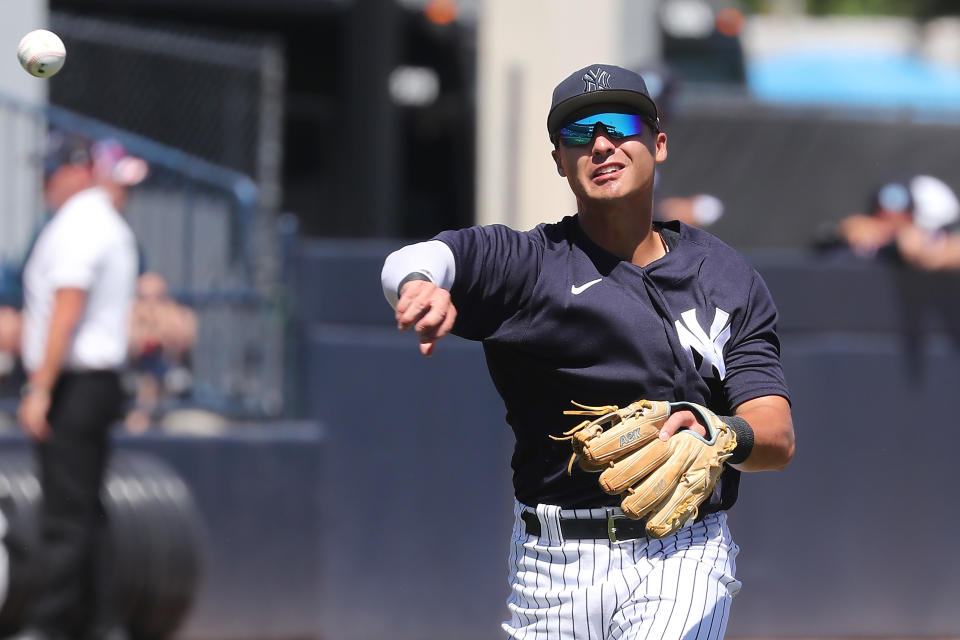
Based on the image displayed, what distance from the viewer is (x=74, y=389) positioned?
6.49 metres

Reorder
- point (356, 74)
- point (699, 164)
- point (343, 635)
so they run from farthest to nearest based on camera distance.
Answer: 1. point (356, 74)
2. point (699, 164)
3. point (343, 635)

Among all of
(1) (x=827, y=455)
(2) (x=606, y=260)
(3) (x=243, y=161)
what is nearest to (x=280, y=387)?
(3) (x=243, y=161)

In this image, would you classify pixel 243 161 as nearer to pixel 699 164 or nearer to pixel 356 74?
pixel 356 74

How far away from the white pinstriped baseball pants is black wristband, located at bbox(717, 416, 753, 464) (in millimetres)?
261

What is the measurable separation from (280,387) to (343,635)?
135cm

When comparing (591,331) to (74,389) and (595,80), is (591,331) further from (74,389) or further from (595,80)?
(74,389)

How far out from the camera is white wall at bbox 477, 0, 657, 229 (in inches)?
343

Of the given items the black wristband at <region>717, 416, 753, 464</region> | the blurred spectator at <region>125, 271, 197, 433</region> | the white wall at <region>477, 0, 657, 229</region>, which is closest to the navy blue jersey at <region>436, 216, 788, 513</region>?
the black wristband at <region>717, 416, 753, 464</region>

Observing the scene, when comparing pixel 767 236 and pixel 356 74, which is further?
pixel 356 74

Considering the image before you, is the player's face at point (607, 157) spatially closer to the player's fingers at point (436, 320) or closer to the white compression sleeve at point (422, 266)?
the white compression sleeve at point (422, 266)

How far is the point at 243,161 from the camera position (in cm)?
957

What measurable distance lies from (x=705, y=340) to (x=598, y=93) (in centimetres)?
64

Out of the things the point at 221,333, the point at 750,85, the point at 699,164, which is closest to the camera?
the point at 221,333

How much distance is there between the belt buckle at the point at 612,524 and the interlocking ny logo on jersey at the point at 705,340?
0.40 m
